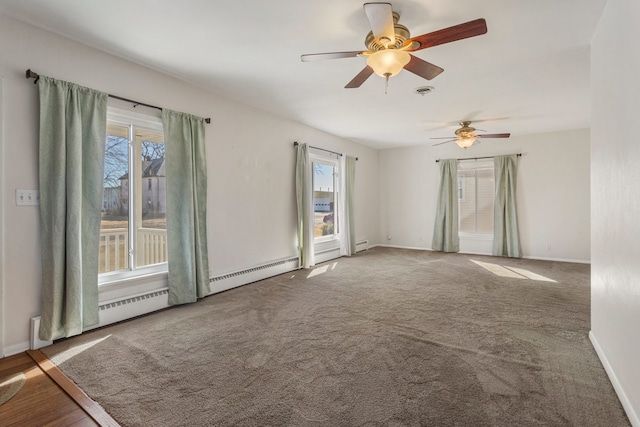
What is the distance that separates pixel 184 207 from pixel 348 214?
378cm

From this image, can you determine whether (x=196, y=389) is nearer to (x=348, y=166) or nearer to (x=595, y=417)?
(x=595, y=417)

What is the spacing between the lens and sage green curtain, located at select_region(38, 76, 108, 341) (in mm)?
2516

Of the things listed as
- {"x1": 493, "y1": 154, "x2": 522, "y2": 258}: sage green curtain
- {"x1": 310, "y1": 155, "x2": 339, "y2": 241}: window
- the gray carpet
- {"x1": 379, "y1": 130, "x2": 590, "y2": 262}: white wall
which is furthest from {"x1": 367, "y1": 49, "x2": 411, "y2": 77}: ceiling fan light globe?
{"x1": 493, "y1": 154, "x2": 522, "y2": 258}: sage green curtain

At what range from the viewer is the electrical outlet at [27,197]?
95.8 inches

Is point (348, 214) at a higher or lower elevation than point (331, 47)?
lower

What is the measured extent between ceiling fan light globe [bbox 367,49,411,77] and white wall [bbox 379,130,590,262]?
13.5ft

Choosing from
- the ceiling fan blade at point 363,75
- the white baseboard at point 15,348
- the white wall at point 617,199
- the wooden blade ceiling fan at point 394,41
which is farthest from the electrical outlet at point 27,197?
the white wall at point 617,199

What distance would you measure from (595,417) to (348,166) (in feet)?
18.1

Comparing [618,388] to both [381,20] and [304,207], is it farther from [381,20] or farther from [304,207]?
[304,207]

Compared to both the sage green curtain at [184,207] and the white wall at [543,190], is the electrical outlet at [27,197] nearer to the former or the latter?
the sage green curtain at [184,207]

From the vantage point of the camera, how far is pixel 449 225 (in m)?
7.07

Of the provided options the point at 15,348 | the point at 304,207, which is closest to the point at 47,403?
the point at 15,348

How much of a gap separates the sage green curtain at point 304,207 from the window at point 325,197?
544mm

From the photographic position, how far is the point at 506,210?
644cm
